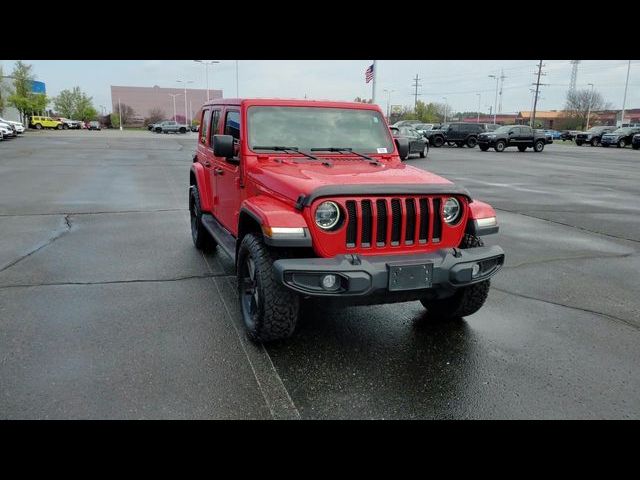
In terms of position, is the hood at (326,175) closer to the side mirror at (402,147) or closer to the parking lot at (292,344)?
the side mirror at (402,147)

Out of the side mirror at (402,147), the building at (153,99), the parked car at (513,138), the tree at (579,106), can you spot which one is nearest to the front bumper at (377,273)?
the side mirror at (402,147)

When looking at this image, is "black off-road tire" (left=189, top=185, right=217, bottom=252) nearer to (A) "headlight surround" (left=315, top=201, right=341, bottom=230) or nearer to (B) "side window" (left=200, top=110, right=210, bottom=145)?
(B) "side window" (left=200, top=110, right=210, bottom=145)

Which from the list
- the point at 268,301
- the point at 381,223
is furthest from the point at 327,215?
the point at 268,301

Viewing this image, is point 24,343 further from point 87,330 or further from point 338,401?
point 338,401

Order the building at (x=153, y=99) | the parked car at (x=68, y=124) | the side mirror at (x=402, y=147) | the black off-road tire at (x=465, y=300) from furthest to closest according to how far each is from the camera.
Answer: the building at (x=153, y=99) < the parked car at (x=68, y=124) < the side mirror at (x=402, y=147) < the black off-road tire at (x=465, y=300)

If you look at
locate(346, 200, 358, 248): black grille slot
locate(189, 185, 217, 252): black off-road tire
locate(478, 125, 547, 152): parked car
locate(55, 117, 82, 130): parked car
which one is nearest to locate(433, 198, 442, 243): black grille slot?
locate(346, 200, 358, 248): black grille slot

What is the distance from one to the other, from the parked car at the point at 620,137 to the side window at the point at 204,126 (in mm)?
43373

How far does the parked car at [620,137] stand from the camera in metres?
41.0

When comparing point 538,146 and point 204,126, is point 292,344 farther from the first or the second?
point 538,146

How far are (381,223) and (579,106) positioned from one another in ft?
324

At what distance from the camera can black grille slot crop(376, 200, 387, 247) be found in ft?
12.1
